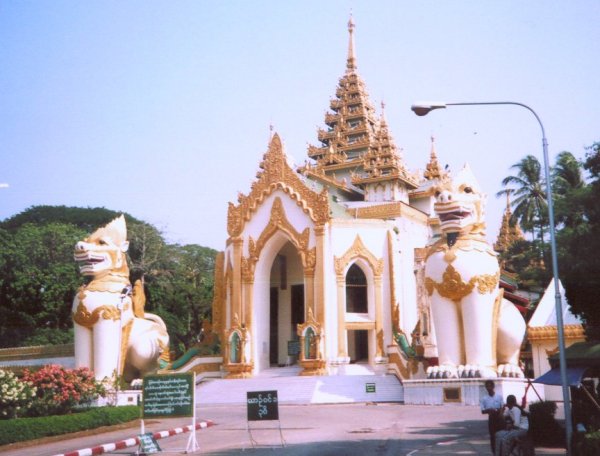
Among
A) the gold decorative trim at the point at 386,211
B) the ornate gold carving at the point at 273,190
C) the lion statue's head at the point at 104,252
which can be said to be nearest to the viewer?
the lion statue's head at the point at 104,252

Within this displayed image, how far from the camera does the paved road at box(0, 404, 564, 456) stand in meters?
11.0

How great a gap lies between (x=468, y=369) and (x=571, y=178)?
55.3ft

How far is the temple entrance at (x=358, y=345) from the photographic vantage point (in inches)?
1146

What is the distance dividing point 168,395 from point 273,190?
17.3 m

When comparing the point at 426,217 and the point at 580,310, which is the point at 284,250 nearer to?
the point at 426,217

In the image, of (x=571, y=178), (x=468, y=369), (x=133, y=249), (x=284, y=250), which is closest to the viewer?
(x=468, y=369)

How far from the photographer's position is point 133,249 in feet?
138

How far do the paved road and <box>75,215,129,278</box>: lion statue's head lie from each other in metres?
6.55

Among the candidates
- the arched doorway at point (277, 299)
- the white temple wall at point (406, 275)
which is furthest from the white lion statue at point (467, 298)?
the arched doorway at point (277, 299)

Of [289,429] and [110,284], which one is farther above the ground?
[110,284]

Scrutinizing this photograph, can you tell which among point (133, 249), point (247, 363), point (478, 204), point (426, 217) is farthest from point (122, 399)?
point (133, 249)

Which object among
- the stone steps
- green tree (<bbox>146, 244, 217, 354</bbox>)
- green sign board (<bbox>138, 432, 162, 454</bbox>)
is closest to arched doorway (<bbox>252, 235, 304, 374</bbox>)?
the stone steps

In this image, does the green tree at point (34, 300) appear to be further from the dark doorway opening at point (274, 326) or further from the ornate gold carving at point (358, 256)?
the ornate gold carving at point (358, 256)

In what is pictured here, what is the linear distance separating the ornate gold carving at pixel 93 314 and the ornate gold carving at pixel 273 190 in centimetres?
794
